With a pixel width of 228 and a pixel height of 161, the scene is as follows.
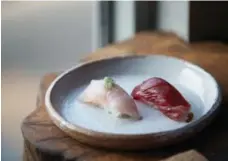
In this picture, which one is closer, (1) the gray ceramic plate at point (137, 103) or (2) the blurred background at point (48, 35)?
(1) the gray ceramic plate at point (137, 103)

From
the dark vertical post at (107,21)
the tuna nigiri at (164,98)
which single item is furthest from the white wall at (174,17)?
the tuna nigiri at (164,98)

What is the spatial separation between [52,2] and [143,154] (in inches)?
31.6

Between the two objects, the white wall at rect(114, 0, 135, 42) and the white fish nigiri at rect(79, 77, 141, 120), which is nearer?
the white fish nigiri at rect(79, 77, 141, 120)

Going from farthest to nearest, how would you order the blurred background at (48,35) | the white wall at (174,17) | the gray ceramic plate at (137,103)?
the blurred background at (48,35)
the white wall at (174,17)
the gray ceramic plate at (137,103)

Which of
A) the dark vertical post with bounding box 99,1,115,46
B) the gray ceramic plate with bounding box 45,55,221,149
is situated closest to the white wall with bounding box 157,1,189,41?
the dark vertical post with bounding box 99,1,115,46

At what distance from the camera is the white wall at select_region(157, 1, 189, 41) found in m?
1.31

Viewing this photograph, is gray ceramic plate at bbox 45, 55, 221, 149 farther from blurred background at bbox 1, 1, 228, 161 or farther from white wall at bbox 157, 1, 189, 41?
blurred background at bbox 1, 1, 228, 161

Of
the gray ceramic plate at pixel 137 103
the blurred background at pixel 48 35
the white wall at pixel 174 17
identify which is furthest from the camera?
the blurred background at pixel 48 35

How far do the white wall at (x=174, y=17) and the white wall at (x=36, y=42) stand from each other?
0.20 metres

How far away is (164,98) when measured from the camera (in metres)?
0.89

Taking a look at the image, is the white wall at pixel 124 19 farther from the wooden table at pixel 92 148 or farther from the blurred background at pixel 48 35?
the wooden table at pixel 92 148

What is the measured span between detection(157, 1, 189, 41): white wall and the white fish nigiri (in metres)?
0.40

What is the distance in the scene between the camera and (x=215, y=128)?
893mm

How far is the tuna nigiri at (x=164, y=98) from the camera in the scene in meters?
0.87
